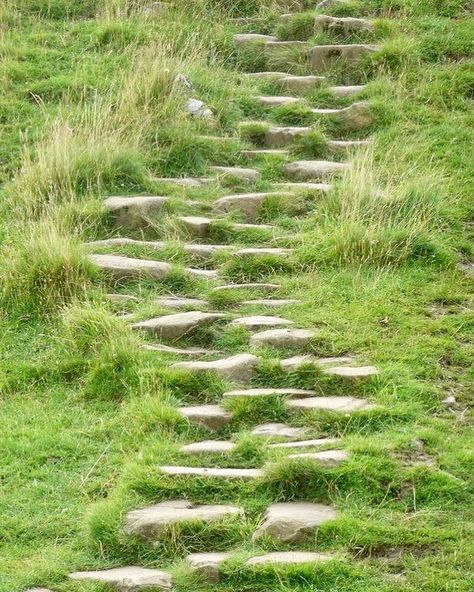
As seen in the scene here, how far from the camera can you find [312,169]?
10.1 metres

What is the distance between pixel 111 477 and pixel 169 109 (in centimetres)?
514

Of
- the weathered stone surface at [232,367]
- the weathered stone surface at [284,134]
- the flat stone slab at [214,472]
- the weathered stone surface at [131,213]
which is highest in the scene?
the weathered stone surface at [284,134]

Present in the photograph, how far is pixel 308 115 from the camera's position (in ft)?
36.9

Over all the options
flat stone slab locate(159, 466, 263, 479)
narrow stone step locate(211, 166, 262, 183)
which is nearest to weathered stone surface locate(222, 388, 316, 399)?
flat stone slab locate(159, 466, 263, 479)

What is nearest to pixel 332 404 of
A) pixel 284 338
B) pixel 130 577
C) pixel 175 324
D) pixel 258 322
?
pixel 284 338

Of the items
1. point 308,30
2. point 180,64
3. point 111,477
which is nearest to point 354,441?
point 111,477

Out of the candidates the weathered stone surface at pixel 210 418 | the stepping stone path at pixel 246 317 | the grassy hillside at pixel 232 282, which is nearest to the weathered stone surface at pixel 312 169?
the stepping stone path at pixel 246 317

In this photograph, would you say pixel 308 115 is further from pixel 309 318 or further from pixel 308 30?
pixel 309 318

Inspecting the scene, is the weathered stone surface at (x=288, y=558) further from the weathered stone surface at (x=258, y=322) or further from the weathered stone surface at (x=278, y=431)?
the weathered stone surface at (x=258, y=322)

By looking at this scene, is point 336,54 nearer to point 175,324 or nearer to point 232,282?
point 232,282

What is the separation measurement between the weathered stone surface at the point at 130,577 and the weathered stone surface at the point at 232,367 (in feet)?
6.09

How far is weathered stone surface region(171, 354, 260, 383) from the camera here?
A: 7.14 m

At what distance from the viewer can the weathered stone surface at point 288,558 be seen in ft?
17.3

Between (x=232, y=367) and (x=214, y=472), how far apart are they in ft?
3.92
